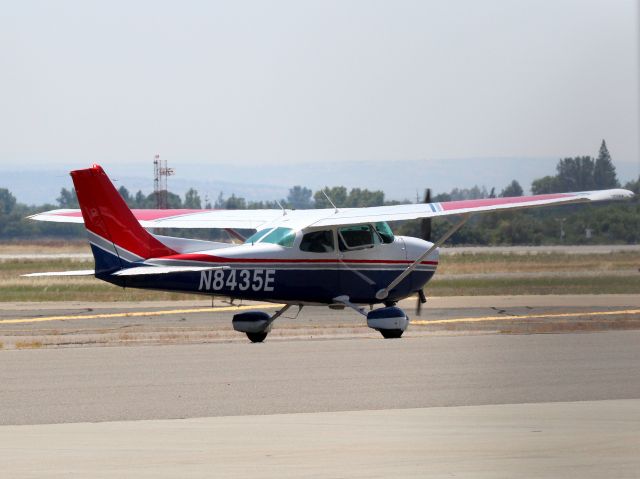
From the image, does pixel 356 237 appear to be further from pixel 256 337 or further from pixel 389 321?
pixel 256 337

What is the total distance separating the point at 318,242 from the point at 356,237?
0.98 metres

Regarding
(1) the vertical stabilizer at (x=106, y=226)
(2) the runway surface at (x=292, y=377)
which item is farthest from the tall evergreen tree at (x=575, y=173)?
(1) the vertical stabilizer at (x=106, y=226)

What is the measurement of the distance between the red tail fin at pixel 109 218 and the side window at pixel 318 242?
2776 millimetres

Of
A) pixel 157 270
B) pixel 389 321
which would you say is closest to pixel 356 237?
pixel 389 321

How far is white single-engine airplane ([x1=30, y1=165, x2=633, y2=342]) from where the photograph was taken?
23281 millimetres

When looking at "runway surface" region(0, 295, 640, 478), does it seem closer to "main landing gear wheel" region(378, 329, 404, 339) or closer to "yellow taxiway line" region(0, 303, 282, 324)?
"main landing gear wheel" region(378, 329, 404, 339)

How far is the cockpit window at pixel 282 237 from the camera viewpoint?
24.4 m

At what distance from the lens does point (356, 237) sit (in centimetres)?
2534

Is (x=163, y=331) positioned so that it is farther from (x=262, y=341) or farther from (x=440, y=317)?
(x=440, y=317)

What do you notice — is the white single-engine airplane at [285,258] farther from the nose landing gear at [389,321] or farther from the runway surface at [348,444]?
the runway surface at [348,444]

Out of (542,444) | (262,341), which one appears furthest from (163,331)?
(542,444)

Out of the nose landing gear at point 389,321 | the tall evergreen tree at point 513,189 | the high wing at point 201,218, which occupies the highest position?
the tall evergreen tree at point 513,189

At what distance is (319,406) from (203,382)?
299cm

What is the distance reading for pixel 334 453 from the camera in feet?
32.9
